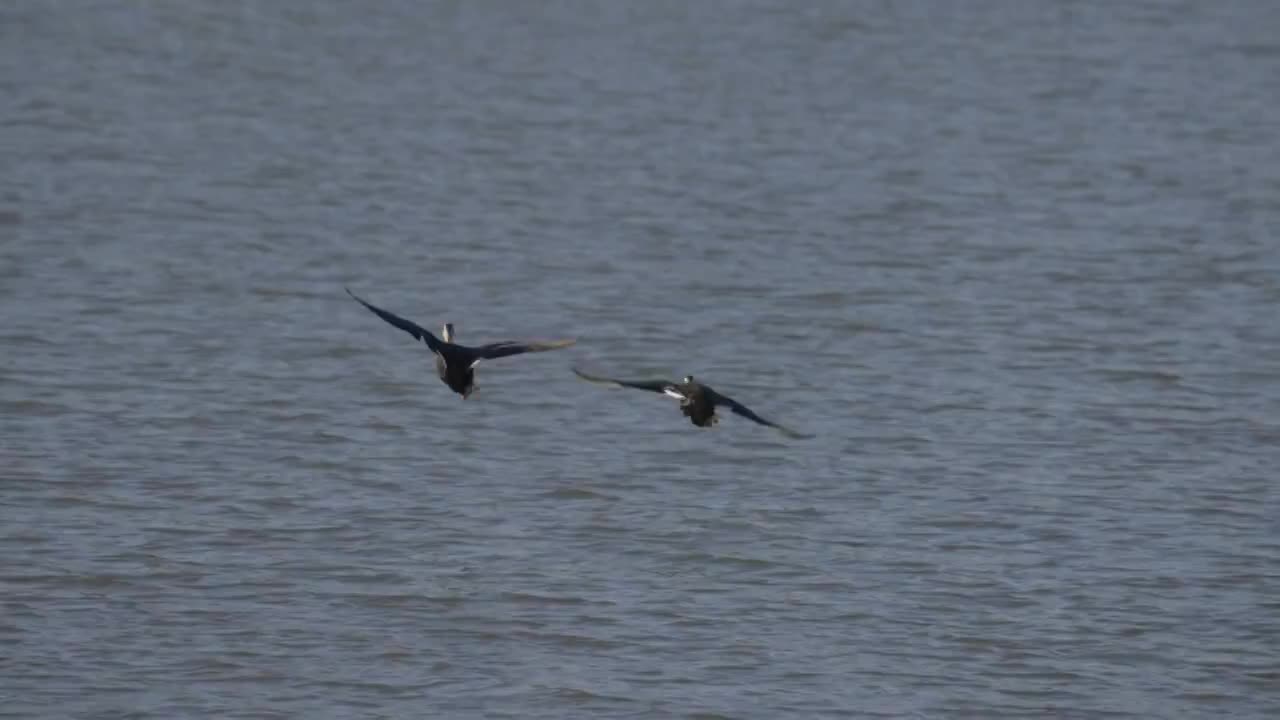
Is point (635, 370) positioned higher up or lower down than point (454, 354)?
lower down

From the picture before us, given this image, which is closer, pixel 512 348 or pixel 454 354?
pixel 512 348

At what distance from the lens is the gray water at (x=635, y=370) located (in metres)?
10.3

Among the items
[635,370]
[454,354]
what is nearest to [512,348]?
[454,354]

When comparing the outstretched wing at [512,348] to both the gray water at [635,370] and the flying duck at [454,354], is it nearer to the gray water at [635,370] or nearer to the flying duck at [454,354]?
the flying duck at [454,354]

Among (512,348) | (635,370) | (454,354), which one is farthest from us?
(635,370)

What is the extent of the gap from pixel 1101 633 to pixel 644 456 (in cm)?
338

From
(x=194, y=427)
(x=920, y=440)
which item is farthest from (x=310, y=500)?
(x=920, y=440)

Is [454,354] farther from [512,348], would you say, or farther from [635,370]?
[635,370]

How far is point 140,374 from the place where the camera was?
1475 cm

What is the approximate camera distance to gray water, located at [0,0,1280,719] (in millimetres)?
10344

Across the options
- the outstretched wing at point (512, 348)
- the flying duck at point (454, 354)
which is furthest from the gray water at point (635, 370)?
the outstretched wing at point (512, 348)

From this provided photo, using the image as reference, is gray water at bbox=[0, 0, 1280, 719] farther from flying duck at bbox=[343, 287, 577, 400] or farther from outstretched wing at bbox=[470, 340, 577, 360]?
outstretched wing at bbox=[470, 340, 577, 360]

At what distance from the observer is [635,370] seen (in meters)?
15.2

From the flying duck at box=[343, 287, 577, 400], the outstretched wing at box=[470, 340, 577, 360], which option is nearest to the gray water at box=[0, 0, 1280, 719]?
the flying duck at box=[343, 287, 577, 400]
